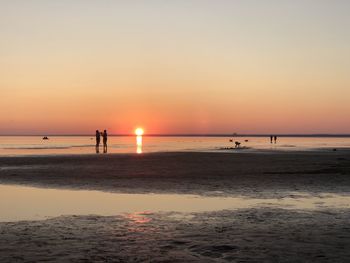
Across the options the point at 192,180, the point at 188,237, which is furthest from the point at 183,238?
the point at 192,180

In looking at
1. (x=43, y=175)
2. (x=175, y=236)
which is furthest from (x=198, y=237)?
(x=43, y=175)

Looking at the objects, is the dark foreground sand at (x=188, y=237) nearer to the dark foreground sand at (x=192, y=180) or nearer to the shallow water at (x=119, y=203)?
the shallow water at (x=119, y=203)

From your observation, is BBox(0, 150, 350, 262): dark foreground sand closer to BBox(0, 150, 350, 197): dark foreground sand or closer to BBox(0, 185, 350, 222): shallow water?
BBox(0, 185, 350, 222): shallow water

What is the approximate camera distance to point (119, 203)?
17828 millimetres

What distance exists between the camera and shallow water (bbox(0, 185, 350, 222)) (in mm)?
15891

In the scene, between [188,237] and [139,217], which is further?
[139,217]

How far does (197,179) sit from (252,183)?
357 cm

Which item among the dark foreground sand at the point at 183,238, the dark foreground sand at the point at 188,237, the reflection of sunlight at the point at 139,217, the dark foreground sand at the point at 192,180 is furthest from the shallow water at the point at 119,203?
the dark foreground sand at the point at 192,180

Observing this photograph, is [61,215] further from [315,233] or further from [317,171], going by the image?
[317,171]

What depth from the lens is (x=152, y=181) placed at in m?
26.0

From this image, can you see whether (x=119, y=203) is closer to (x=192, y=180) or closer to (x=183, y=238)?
(x=183, y=238)

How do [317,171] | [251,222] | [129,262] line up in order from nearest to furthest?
[129,262] → [251,222] → [317,171]

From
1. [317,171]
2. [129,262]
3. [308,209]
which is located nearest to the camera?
[129,262]

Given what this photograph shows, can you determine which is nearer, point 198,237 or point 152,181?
point 198,237
